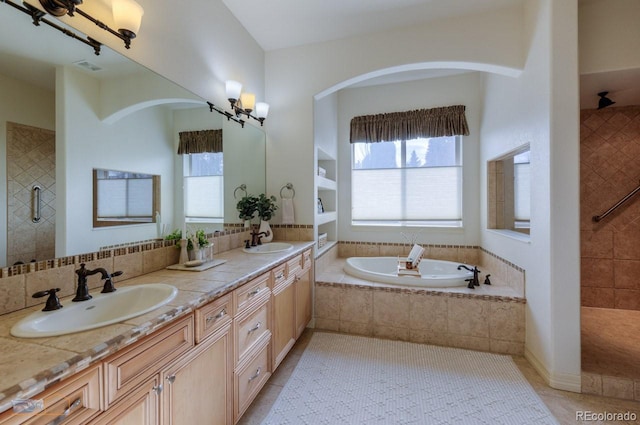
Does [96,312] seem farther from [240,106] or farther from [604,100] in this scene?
[604,100]

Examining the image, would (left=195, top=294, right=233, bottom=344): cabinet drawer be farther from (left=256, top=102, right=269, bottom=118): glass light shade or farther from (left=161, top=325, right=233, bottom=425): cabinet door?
(left=256, top=102, right=269, bottom=118): glass light shade

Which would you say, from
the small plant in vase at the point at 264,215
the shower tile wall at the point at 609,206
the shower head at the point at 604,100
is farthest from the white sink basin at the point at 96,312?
the shower tile wall at the point at 609,206

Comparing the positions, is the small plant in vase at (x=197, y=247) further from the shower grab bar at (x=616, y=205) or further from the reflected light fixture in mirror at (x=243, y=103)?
the shower grab bar at (x=616, y=205)

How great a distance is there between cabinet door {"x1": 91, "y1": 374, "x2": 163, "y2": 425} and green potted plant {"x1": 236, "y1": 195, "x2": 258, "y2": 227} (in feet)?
5.45

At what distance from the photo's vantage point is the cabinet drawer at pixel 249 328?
1.47 meters

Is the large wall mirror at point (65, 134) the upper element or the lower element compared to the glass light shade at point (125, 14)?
lower

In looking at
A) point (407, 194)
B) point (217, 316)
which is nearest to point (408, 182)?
point (407, 194)

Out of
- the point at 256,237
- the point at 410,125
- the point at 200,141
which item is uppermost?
the point at 410,125

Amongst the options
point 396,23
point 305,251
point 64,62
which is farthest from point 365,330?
point 396,23

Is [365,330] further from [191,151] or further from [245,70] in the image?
[245,70]

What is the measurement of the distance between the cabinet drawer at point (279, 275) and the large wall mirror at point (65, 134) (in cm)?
81

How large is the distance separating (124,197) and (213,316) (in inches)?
32.5

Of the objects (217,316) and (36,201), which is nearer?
(36,201)

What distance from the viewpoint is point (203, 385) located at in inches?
47.5
